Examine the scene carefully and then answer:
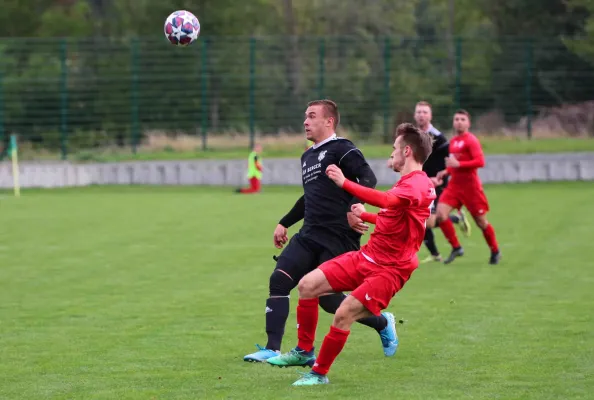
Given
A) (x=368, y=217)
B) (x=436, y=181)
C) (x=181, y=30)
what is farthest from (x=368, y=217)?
(x=436, y=181)

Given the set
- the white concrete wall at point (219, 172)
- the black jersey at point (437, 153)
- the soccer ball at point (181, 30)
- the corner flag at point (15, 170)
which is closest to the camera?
the soccer ball at point (181, 30)

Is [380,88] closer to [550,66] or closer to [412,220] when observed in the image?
[550,66]

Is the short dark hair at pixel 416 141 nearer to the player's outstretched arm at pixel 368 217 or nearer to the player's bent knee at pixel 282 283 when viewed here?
the player's outstretched arm at pixel 368 217

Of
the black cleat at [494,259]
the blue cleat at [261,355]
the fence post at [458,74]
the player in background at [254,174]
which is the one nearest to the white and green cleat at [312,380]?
the blue cleat at [261,355]

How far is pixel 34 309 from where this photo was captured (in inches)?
507

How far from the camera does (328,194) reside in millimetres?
9680

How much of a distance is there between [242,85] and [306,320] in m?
29.7

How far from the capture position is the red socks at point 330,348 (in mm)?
8453

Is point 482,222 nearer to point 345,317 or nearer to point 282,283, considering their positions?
point 282,283

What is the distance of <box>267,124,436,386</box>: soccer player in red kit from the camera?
27.7 feet

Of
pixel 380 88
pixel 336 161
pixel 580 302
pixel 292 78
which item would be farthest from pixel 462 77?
pixel 336 161

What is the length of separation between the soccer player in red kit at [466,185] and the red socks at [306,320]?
7.38m

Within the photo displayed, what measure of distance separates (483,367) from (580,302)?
13.2 ft

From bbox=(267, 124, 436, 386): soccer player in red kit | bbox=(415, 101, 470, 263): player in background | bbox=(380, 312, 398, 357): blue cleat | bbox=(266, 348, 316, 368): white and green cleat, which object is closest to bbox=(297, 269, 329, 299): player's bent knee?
bbox=(267, 124, 436, 386): soccer player in red kit
